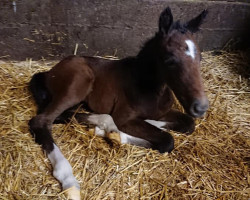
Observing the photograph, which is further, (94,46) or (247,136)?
(94,46)

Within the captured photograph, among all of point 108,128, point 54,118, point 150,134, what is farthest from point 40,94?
point 150,134

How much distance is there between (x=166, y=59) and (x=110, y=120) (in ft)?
2.56

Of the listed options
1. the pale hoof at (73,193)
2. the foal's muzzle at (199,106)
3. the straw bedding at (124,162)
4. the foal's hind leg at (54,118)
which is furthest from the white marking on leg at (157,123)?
the pale hoof at (73,193)

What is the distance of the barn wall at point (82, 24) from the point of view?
9.73ft

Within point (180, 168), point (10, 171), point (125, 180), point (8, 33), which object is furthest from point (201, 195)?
point (8, 33)

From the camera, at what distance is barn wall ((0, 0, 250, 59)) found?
2.97 meters

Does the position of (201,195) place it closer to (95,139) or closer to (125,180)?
(125,180)

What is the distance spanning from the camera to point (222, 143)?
2545 millimetres

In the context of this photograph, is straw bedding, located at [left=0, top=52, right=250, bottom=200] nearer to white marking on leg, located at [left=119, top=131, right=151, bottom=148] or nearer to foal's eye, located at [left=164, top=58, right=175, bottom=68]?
white marking on leg, located at [left=119, top=131, right=151, bottom=148]

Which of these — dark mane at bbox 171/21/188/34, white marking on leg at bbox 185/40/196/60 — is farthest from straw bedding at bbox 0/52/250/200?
dark mane at bbox 171/21/188/34

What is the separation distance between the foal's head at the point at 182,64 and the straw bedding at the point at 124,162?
534 mm

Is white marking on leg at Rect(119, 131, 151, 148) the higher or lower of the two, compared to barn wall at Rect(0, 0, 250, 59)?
lower

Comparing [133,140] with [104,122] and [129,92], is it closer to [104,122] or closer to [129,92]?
[104,122]

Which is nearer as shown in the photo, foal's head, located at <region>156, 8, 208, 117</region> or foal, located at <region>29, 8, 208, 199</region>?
foal's head, located at <region>156, 8, 208, 117</region>
